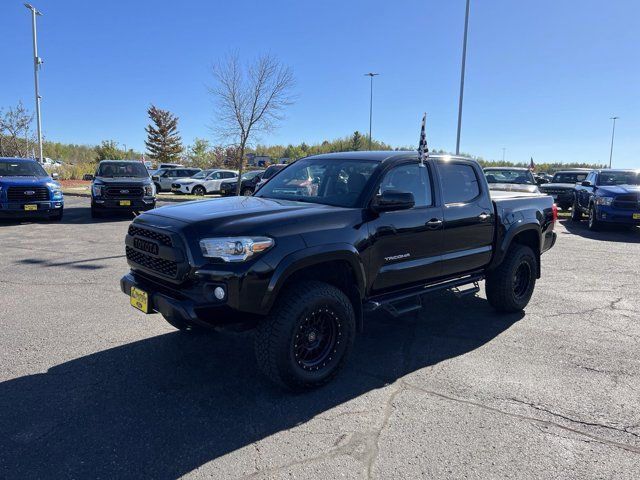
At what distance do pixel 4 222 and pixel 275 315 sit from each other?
43.4ft

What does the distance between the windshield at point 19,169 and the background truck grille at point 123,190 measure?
1696mm

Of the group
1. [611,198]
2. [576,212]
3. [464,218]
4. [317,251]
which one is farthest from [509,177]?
[317,251]

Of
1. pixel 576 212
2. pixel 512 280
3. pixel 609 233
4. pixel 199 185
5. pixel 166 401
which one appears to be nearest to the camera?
pixel 166 401

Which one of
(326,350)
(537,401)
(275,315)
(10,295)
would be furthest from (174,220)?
(10,295)

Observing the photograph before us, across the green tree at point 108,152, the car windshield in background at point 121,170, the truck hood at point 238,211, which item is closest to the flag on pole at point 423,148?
the truck hood at point 238,211

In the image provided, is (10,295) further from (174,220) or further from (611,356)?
(611,356)

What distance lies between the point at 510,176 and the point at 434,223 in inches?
428

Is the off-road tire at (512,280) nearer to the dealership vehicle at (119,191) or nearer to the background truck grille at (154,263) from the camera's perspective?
the background truck grille at (154,263)

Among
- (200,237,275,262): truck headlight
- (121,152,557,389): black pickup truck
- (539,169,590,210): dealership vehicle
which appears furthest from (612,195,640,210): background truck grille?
(200,237,275,262): truck headlight

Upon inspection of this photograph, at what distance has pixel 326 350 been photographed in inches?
151

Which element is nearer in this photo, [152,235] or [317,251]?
[317,251]

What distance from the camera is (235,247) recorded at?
3322mm

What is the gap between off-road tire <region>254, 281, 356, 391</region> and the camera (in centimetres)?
341

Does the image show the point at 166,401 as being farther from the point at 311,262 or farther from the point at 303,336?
the point at 311,262
